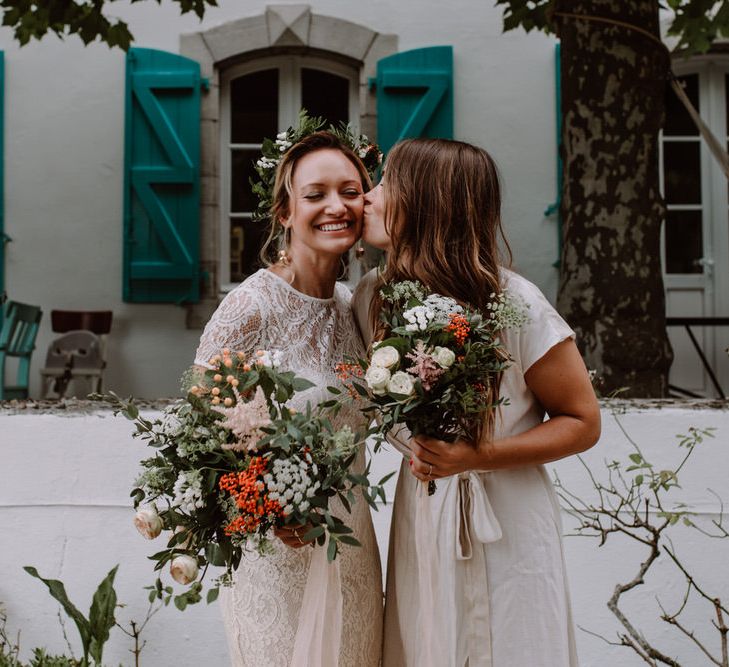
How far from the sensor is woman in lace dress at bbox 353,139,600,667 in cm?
193

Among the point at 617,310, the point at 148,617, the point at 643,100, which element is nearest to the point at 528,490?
the point at 148,617

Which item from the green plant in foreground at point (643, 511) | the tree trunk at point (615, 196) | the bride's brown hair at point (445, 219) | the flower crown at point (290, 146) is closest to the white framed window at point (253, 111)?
the tree trunk at point (615, 196)

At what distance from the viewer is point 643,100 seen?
4.08 meters

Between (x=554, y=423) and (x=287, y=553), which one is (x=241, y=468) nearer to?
(x=287, y=553)

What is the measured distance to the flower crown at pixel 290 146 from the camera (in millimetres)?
2293

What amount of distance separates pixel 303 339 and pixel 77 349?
492cm

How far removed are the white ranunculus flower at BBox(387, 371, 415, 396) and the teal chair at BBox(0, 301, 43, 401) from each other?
5.14 m

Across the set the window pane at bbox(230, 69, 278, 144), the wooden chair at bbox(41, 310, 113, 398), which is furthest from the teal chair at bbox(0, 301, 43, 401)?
the window pane at bbox(230, 69, 278, 144)

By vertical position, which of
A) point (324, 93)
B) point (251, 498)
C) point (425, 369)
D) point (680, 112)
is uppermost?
point (324, 93)

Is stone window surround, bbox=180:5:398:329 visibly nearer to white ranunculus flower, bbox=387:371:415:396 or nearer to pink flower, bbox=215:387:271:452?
pink flower, bbox=215:387:271:452

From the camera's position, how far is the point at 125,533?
334cm

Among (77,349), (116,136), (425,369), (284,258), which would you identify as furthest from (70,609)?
(116,136)

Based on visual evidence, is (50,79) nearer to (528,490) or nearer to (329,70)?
(329,70)

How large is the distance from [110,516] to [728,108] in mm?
6093
